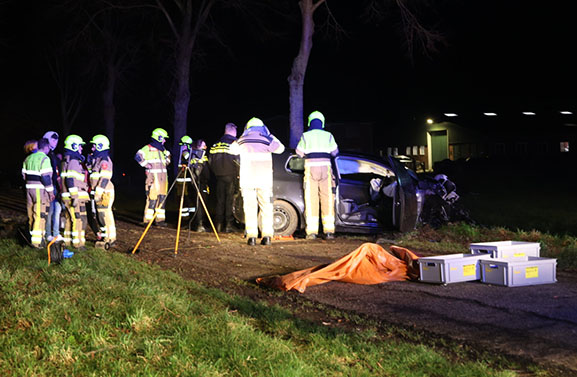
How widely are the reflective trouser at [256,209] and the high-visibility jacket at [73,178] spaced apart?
2.83 metres

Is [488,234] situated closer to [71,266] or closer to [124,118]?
[71,266]

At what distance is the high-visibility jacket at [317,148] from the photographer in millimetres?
11500

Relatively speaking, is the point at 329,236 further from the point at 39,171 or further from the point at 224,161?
the point at 39,171

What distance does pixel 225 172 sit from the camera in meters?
12.9

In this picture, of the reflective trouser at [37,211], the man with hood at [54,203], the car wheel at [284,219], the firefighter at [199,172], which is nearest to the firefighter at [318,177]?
the car wheel at [284,219]

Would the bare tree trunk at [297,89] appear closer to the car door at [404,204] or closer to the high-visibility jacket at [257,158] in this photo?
the high-visibility jacket at [257,158]

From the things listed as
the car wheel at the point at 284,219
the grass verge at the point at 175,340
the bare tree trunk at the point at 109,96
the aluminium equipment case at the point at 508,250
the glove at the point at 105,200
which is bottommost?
the grass verge at the point at 175,340

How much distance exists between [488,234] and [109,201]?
6936mm

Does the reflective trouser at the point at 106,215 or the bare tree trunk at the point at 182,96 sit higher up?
the bare tree trunk at the point at 182,96

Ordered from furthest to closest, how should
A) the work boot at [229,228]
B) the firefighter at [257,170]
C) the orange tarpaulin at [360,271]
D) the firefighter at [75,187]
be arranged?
the work boot at [229,228] < the firefighter at [257,170] < the firefighter at [75,187] < the orange tarpaulin at [360,271]

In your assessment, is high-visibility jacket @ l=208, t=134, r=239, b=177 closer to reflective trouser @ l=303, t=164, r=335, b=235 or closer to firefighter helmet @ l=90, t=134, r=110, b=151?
reflective trouser @ l=303, t=164, r=335, b=235

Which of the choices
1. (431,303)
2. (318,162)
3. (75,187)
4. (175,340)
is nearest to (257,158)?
(318,162)

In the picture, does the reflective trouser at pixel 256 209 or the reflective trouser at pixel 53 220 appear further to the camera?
the reflective trouser at pixel 256 209

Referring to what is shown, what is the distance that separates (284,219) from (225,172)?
1767 mm
